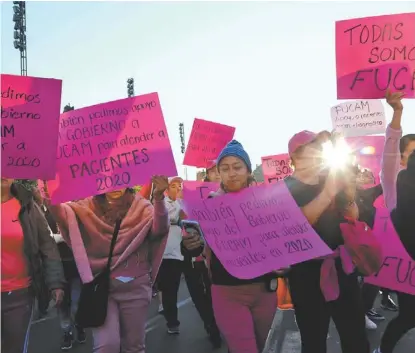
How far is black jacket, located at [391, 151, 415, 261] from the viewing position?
122 inches

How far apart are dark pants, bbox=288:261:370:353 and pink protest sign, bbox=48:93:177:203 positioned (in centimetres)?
113

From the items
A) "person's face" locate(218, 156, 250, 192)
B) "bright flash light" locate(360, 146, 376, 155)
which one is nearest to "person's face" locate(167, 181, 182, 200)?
"bright flash light" locate(360, 146, 376, 155)

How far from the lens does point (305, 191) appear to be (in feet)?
11.3

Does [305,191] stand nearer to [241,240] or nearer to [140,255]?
[241,240]

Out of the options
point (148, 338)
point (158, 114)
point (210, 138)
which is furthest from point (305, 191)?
point (210, 138)

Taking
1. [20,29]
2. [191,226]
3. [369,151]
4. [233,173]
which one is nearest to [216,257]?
[191,226]

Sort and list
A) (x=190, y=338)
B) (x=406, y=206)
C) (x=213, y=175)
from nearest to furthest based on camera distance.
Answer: (x=406, y=206) < (x=190, y=338) < (x=213, y=175)

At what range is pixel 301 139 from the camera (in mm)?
3465

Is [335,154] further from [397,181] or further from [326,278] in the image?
[326,278]

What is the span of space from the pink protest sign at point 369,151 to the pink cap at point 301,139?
11.7 feet

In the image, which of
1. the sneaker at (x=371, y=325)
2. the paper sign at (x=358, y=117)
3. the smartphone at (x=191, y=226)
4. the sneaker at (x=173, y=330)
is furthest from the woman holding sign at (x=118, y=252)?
the paper sign at (x=358, y=117)

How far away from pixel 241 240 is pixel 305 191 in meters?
0.56

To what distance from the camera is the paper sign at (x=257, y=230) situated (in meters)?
3.07

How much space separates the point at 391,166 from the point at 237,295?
1.26 m
